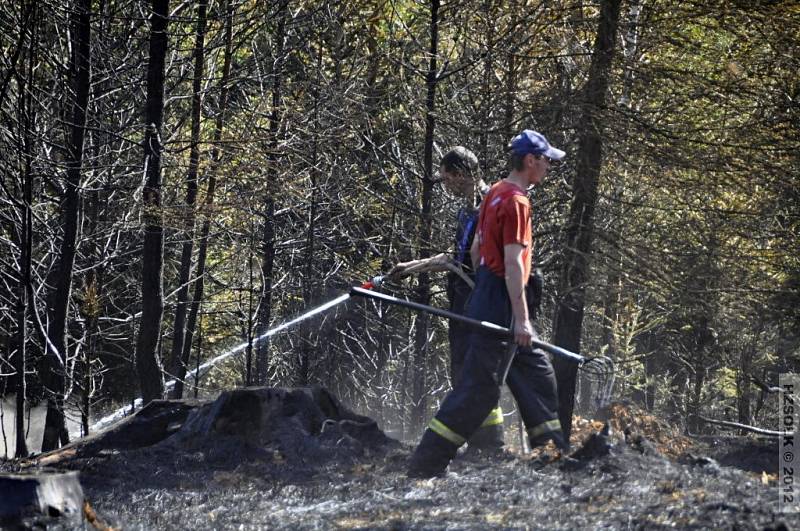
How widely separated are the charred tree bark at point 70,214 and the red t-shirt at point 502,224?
17.5ft

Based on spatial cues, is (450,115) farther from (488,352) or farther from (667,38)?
(488,352)

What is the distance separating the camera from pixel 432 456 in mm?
6910

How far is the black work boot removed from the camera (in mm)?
6910

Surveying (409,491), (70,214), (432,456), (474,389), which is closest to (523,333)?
(474,389)

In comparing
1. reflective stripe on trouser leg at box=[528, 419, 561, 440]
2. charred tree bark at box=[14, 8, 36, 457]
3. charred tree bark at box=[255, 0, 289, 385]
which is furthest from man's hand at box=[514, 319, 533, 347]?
charred tree bark at box=[255, 0, 289, 385]

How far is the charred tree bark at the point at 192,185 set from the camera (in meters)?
11.5

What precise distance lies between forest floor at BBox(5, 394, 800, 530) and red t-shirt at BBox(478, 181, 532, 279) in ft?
4.10

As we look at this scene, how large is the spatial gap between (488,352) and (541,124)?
372 centimetres

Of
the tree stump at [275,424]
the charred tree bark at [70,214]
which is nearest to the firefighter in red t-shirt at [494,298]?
the tree stump at [275,424]

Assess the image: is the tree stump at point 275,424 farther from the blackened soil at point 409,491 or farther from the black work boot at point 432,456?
the black work boot at point 432,456

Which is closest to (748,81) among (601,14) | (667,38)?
(667,38)

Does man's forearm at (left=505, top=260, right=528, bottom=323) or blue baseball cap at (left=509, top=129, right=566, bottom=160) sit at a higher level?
blue baseball cap at (left=509, top=129, right=566, bottom=160)

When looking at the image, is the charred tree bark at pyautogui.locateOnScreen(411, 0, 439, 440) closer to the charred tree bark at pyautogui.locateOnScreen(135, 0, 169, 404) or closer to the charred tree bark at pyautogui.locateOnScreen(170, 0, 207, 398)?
the charred tree bark at pyautogui.locateOnScreen(170, 0, 207, 398)

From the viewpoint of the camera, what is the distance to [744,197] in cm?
988
